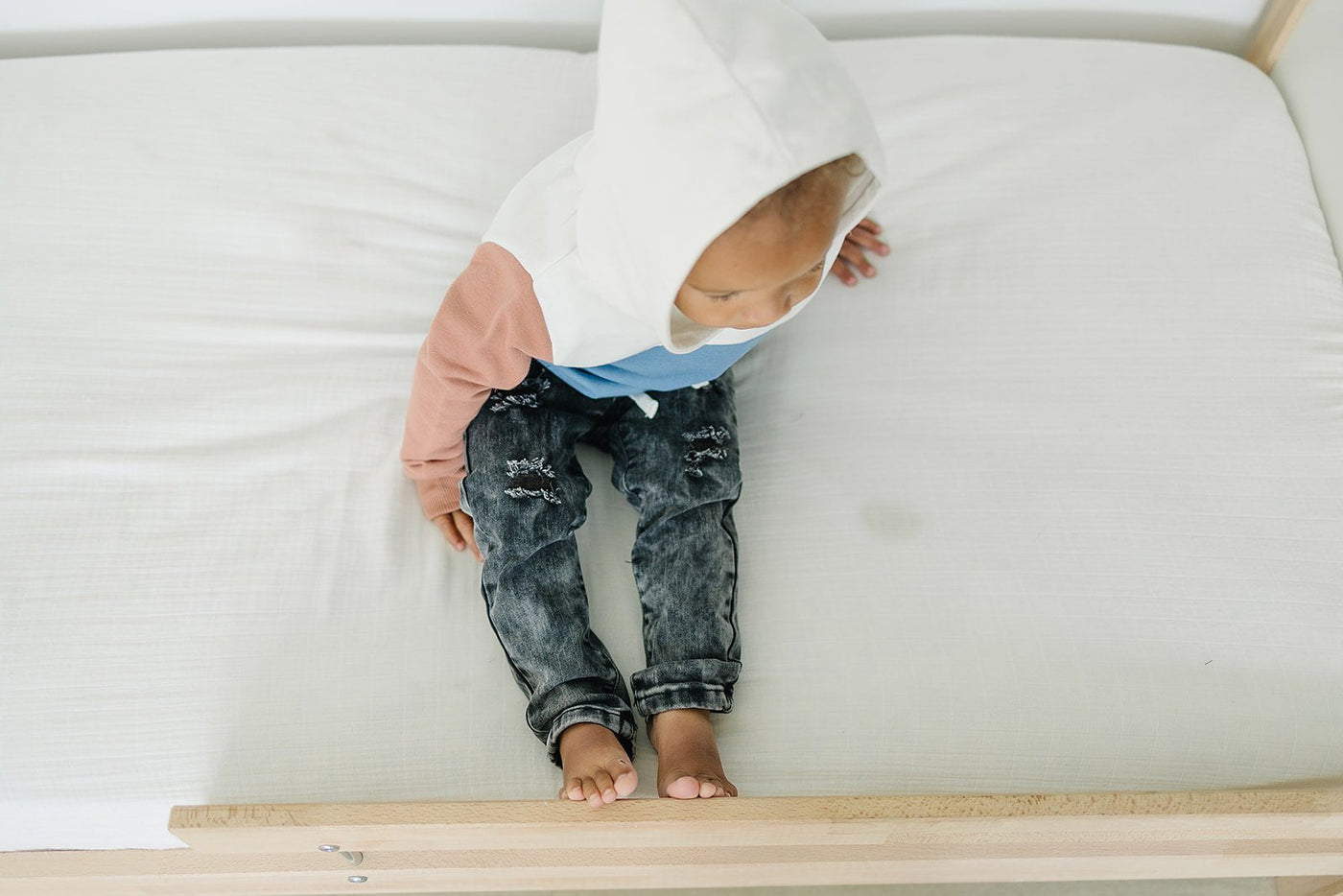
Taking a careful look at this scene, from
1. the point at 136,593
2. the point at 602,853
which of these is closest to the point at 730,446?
the point at 602,853

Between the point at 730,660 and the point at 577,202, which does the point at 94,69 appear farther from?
the point at 730,660

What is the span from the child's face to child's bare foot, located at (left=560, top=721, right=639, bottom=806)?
1.13 feet

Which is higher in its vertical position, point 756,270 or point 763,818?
point 756,270

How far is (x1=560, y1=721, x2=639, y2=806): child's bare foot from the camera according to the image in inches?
29.2

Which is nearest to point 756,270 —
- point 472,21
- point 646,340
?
point 646,340

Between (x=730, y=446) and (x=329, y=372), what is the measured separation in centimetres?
40

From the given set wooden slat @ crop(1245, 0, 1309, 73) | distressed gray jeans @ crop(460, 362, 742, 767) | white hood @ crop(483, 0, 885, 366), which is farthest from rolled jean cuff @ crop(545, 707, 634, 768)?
wooden slat @ crop(1245, 0, 1309, 73)

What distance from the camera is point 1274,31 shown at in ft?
3.95

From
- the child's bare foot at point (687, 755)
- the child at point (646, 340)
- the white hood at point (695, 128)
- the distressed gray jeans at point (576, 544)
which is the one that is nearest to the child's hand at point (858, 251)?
the child at point (646, 340)

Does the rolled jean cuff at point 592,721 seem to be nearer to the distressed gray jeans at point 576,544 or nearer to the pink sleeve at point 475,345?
the distressed gray jeans at point 576,544

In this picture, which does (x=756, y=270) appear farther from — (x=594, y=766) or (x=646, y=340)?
(x=594, y=766)

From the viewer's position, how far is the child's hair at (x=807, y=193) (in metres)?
0.58

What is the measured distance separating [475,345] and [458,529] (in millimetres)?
209

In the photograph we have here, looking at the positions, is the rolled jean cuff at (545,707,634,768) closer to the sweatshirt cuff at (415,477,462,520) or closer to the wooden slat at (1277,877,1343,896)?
the sweatshirt cuff at (415,477,462,520)
